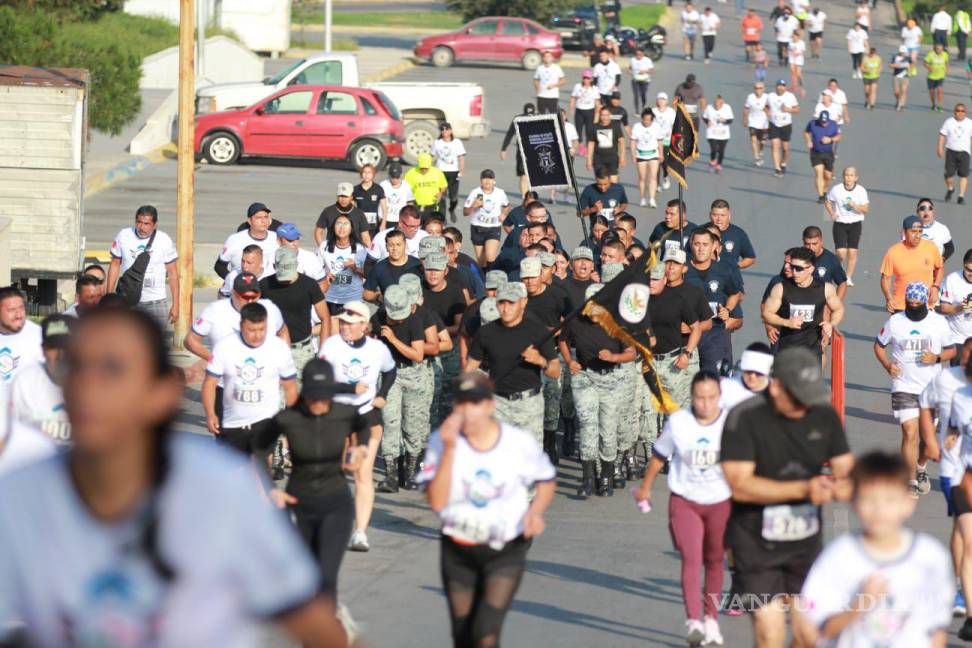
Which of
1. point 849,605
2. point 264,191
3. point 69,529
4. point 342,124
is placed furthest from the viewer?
point 342,124

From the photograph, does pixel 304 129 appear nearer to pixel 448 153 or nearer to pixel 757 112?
pixel 448 153

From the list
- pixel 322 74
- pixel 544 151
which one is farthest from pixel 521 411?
pixel 322 74

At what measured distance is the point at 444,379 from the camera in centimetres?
1433

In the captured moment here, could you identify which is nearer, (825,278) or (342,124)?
(825,278)

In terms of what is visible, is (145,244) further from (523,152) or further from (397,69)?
(397,69)

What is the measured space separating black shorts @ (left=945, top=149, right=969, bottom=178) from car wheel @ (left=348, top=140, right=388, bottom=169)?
10.2 meters

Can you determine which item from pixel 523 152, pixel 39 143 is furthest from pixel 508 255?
pixel 39 143

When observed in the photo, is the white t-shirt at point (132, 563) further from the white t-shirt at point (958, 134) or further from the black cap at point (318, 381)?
the white t-shirt at point (958, 134)

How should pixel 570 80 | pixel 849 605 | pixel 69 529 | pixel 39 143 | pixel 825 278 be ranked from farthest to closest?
pixel 570 80, pixel 39 143, pixel 825 278, pixel 849 605, pixel 69 529

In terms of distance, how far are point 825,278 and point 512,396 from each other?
13.2 feet

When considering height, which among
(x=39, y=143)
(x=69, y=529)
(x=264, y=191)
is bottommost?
(x=264, y=191)

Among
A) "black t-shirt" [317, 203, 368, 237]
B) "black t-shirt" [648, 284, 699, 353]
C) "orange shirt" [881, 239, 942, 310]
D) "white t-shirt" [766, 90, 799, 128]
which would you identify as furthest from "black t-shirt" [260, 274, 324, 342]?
"white t-shirt" [766, 90, 799, 128]

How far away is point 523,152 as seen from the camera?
62.8 feet

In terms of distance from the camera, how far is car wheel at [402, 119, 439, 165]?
1286 inches
